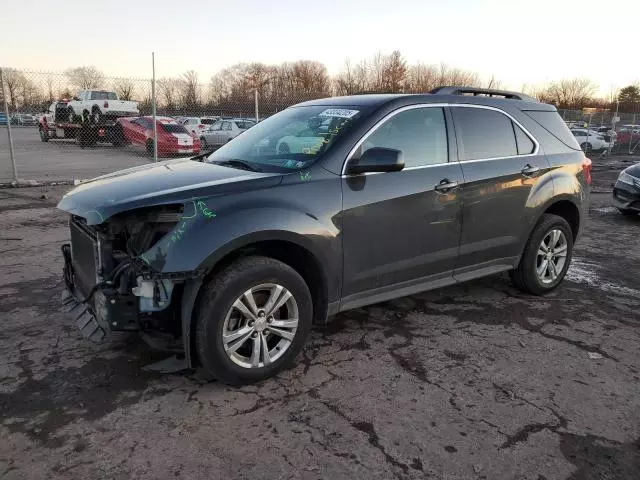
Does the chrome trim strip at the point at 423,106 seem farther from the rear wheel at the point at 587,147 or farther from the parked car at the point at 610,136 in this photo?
the parked car at the point at 610,136

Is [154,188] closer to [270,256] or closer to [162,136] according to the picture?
[270,256]

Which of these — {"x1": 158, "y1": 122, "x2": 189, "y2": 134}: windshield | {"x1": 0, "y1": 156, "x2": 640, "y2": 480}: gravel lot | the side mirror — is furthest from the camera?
{"x1": 158, "y1": 122, "x2": 189, "y2": 134}: windshield

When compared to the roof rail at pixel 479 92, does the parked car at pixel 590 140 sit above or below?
below

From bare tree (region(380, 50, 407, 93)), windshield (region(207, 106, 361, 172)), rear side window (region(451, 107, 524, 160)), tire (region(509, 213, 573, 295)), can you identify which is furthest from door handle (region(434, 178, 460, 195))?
bare tree (region(380, 50, 407, 93))

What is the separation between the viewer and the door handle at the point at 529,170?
4.43m

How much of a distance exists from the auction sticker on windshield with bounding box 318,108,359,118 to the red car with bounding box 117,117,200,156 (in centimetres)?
1358

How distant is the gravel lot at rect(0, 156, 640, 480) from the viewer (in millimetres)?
2467

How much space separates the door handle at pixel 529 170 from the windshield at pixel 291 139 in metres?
1.70

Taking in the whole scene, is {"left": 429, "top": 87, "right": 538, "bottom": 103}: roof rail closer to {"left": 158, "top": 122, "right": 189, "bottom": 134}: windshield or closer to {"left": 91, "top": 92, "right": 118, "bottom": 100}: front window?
{"left": 158, "top": 122, "right": 189, "bottom": 134}: windshield

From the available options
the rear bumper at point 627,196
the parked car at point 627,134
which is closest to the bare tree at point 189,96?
the rear bumper at point 627,196

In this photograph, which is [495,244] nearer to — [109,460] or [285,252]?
[285,252]

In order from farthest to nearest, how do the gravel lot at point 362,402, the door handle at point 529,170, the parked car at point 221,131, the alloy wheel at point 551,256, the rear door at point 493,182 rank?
1. the parked car at point 221,131
2. the alloy wheel at point 551,256
3. the door handle at point 529,170
4. the rear door at point 493,182
5. the gravel lot at point 362,402

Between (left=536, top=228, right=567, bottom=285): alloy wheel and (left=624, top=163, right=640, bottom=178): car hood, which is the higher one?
(left=624, top=163, right=640, bottom=178): car hood

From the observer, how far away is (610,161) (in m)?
22.1
